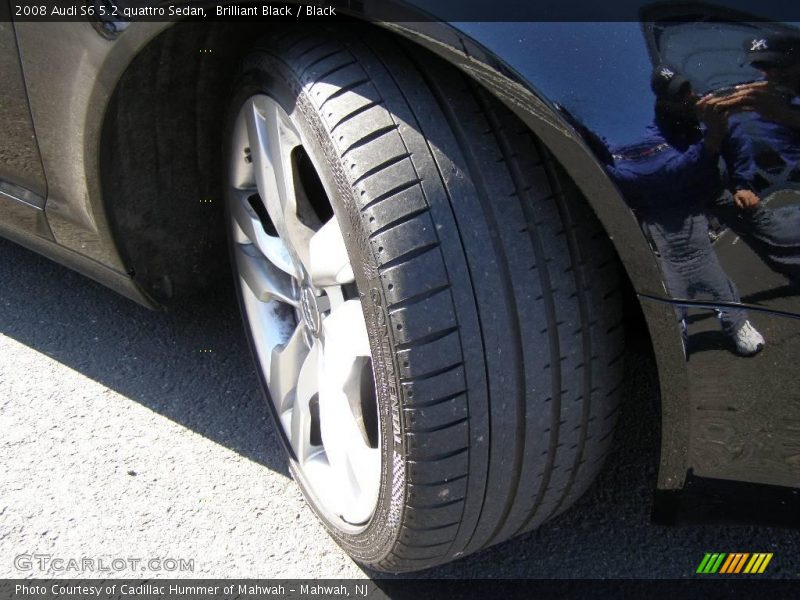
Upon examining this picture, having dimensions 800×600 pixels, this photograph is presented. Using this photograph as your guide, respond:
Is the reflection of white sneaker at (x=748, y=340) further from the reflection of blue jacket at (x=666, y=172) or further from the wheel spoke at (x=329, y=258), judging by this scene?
the wheel spoke at (x=329, y=258)

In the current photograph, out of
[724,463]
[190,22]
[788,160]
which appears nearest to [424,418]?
[724,463]

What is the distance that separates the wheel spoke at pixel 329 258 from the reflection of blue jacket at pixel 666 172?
20.2 inches

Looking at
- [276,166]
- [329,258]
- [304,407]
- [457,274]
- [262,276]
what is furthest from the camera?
[262,276]

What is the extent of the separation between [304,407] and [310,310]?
0.23 metres

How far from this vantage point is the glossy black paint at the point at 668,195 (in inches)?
43.4

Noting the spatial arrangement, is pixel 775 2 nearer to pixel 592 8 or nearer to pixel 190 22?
pixel 592 8

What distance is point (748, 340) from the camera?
1.20 m

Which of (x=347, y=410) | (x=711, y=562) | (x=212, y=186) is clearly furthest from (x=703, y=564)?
(x=212, y=186)

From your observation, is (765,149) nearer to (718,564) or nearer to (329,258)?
(329,258)

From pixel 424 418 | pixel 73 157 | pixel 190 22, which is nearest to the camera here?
pixel 424 418

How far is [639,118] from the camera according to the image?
113cm

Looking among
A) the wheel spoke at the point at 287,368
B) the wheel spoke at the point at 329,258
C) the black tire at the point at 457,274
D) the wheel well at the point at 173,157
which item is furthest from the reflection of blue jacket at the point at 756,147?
the wheel spoke at the point at 287,368

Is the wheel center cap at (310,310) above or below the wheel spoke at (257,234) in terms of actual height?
below

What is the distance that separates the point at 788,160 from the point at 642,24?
9.4 inches
